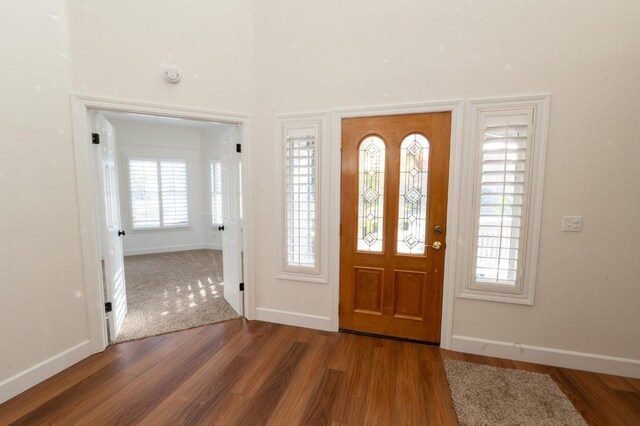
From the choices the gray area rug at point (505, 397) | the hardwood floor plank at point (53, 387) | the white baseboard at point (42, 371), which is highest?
the white baseboard at point (42, 371)

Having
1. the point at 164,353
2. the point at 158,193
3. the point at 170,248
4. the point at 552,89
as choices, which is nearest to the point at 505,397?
the point at 552,89

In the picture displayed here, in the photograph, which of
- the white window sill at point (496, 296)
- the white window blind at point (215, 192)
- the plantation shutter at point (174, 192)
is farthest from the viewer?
the white window blind at point (215, 192)

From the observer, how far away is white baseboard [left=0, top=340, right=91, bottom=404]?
77.1 inches

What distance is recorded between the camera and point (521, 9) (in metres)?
2.19

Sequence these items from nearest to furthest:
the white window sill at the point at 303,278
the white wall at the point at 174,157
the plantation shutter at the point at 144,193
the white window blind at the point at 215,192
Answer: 1. the white window sill at the point at 303,278
2. the white wall at the point at 174,157
3. the plantation shutter at the point at 144,193
4. the white window blind at the point at 215,192

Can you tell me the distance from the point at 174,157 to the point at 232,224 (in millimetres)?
→ 4189

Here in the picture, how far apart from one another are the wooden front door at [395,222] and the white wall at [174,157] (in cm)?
430

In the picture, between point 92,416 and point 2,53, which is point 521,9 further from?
point 92,416

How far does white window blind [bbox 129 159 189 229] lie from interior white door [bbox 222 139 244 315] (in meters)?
3.73

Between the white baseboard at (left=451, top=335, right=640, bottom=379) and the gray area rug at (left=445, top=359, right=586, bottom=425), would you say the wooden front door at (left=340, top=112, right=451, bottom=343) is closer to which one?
the white baseboard at (left=451, top=335, right=640, bottom=379)

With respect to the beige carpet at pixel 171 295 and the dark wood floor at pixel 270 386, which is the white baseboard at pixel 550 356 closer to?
the dark wood floor at pixel 270 386

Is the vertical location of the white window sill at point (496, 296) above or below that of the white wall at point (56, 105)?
below

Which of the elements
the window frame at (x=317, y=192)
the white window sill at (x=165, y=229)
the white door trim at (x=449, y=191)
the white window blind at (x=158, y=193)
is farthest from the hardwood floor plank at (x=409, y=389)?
the white window blind at (x=158, y=193)

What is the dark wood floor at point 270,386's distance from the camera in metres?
1.83
